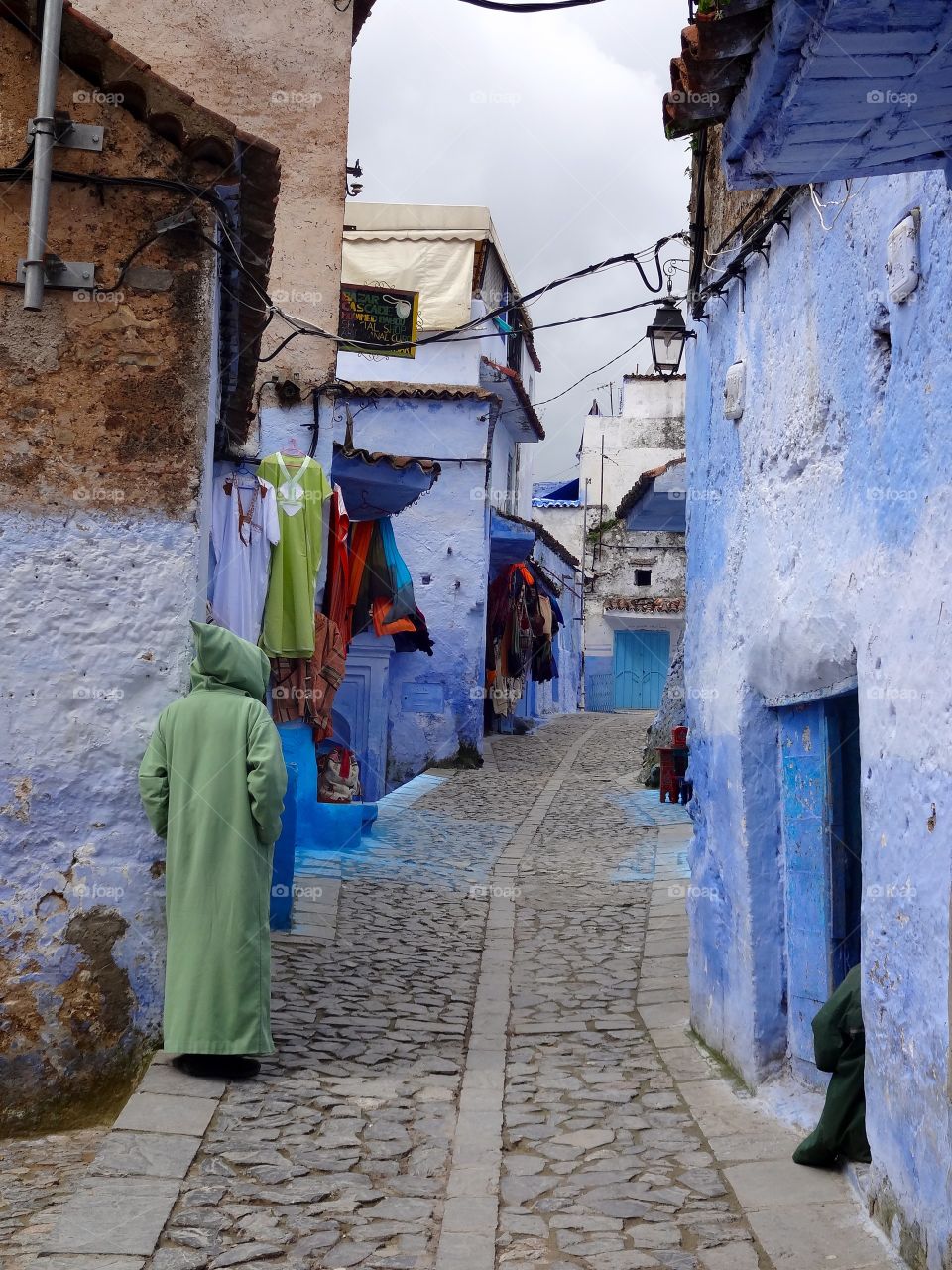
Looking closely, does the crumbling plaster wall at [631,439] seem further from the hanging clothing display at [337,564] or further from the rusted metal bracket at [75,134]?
the rusted metal bracket at [75,134]

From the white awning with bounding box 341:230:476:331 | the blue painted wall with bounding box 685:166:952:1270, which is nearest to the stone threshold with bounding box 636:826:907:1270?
the blue painted wall with bounding box 685:166:952:1270

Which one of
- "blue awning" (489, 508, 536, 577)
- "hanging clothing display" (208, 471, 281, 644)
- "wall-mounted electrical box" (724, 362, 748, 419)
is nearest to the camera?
"wall-mounted electrical box" (724, 362, 748, 419)

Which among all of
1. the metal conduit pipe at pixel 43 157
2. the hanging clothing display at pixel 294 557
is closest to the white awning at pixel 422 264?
the hanging clothing display at pixel 294 557

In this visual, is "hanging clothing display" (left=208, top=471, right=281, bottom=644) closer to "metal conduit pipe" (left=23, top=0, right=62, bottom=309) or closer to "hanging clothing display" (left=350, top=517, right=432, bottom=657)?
"metal conduit pipe" (left=23, top=0, right=62, bottom=309)

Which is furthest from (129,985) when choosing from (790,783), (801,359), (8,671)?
(801,359)

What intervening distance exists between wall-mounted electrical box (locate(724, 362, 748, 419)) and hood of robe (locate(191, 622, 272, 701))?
259 centimetres

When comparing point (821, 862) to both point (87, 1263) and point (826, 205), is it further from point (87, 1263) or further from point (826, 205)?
point (87, 1263)

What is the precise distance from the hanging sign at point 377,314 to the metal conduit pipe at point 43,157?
24.8ft

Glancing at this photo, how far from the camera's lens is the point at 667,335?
7.70m

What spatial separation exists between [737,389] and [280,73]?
7.53 metres

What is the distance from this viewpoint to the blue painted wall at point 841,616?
372 centimetres

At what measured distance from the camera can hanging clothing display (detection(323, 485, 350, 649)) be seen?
11.2 m

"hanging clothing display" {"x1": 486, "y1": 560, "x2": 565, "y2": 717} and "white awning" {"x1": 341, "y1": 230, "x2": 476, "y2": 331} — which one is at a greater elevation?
"white awning" {"x1": 341, "y1": 230, "x2": 476, "y2": 331}

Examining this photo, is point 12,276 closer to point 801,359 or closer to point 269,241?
point 269,241
